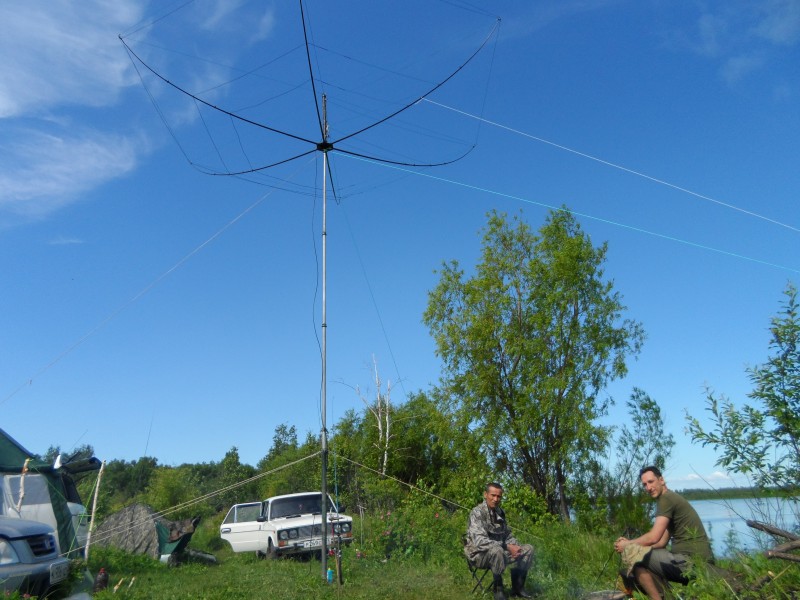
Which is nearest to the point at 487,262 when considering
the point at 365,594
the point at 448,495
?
the point at 448,495

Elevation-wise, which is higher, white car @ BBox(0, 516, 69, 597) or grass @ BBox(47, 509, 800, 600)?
white car @ BBox(0, 516, 69, 597)

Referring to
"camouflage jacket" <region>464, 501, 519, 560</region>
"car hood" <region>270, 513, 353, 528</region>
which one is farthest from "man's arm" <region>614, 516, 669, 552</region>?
"car hood" <region>270, 513, 353, 528</region>

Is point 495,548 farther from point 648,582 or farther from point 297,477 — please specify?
point 297,477

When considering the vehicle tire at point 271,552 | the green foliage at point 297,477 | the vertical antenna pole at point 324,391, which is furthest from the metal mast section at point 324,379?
the green foliage at point 297,477

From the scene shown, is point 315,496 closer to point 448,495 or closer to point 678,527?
point 448,495

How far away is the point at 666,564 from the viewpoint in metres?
5.34

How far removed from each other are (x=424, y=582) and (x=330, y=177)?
6.55 metres

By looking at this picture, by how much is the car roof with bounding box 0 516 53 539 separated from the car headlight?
9cm

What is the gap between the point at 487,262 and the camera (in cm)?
2045

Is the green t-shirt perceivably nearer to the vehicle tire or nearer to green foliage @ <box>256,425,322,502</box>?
the vehicle tire

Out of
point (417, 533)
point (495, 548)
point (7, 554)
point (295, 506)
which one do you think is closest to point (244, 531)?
point (295, 506)

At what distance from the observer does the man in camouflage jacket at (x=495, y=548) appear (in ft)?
23.2

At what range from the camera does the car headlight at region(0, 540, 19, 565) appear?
6406mm

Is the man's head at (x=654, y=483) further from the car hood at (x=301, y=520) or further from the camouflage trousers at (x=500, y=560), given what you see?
the car hood at (x=301, y=520)
